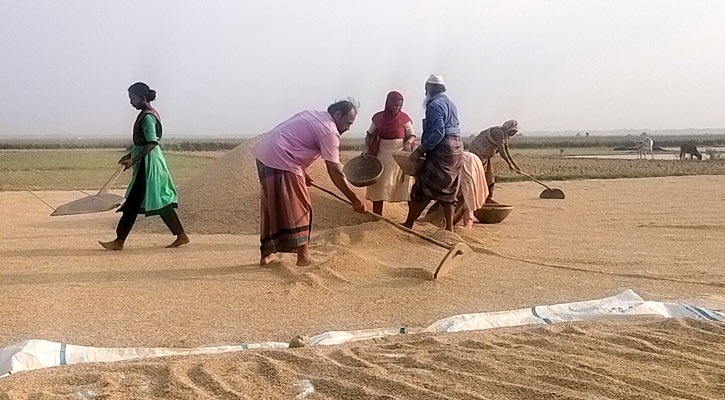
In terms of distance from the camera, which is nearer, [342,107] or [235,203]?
[342,107]

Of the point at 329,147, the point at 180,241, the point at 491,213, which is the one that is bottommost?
the point at 180,241

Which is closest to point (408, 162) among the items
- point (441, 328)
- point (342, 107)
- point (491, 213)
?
point (342, 107)

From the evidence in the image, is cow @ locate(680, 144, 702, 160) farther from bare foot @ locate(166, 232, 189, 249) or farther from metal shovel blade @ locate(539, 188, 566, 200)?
bare foot @ locate(166, 232, 189, 249)

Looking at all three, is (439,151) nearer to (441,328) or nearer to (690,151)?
(441,328)

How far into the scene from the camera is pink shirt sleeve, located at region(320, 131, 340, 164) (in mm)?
5312

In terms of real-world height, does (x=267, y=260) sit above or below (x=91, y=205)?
below

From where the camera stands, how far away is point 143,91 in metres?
6.38

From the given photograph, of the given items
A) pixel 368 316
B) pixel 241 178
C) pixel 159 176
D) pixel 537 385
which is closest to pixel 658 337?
pixel 537 385

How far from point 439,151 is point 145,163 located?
2.65 m

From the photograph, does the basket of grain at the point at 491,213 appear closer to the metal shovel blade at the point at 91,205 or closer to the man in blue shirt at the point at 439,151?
the man in blue shirt at the point at 439,151

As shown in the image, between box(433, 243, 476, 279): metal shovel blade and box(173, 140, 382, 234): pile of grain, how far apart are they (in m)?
2.62

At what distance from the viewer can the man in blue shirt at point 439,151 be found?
6.59m

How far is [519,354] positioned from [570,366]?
0.88ft

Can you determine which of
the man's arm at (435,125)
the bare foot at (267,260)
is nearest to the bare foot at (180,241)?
the bare foot at (267,260)
